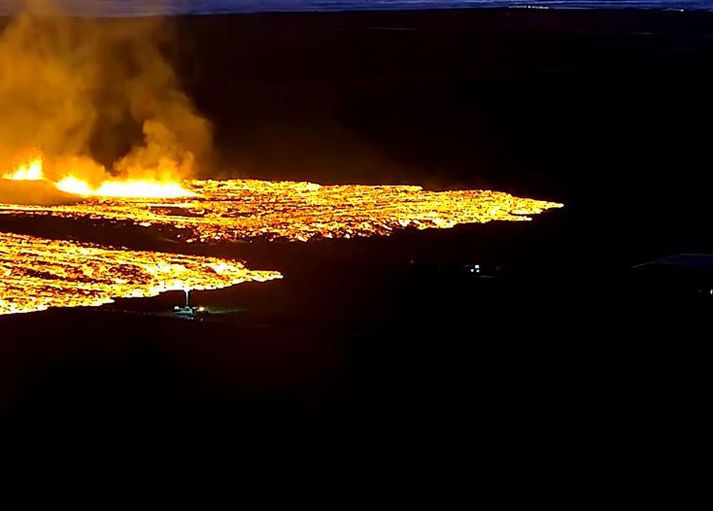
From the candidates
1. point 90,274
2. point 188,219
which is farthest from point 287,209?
point 90,274

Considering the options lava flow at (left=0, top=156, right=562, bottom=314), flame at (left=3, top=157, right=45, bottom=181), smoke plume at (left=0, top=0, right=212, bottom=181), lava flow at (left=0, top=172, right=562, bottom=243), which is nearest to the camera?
lava flow at (left=0, top=156, right=562, bottom=314)

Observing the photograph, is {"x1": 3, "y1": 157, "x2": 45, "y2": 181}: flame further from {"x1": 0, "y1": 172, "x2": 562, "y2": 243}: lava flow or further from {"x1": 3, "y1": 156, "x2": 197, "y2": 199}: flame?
{"x1": 0, "y1": 172, "x2": 562, "y2": 243}: lava flow

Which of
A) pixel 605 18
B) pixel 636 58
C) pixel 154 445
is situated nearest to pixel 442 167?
pixel 154 445

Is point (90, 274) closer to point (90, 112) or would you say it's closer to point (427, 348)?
point (427, 348)

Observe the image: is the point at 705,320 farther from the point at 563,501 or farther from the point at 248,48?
the point at 248,48

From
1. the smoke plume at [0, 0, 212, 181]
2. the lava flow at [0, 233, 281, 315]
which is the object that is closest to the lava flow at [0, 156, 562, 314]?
the lava flow at [0, 233, 281, 315]

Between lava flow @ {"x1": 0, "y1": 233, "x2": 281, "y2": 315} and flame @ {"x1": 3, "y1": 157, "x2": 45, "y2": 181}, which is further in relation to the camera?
flame @ {"x1": 3, "y1": 157, "x2": 45, "y2": 181}

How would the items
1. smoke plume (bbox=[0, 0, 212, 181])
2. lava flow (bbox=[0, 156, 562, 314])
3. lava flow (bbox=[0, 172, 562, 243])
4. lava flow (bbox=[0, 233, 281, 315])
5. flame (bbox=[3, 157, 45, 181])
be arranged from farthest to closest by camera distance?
1. smoke plume (bbox=[0, 0, 212, 181])
2. flame (bbox=[3, 157, 45, 181])
3. lava flow (bbox=[0, 172, 562, 243])
4. lava flow (bbox=[0, 156, 562, 314])
5. lava flow (bbox=[0, 233, 281, 315])
